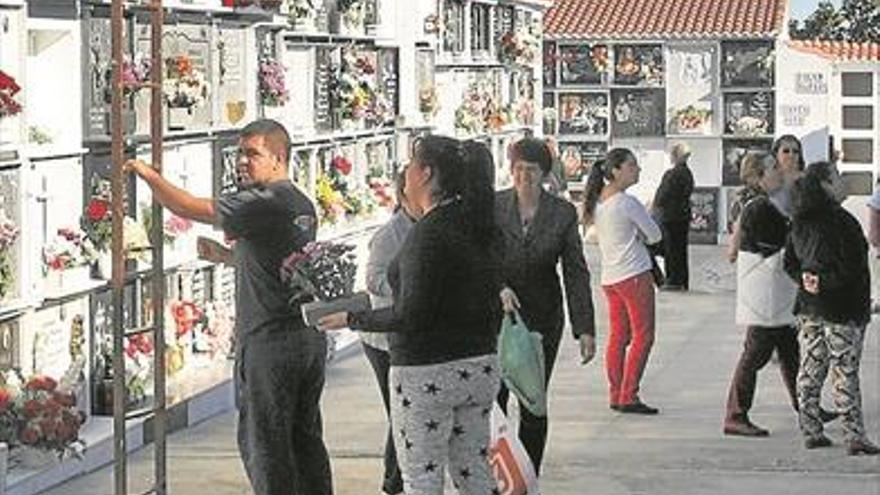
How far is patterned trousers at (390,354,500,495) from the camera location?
21.0 ft

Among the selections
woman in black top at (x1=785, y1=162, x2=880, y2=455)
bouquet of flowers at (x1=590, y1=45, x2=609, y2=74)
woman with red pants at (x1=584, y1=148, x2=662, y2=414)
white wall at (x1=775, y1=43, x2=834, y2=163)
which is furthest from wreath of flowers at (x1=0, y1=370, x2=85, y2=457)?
bouquet of flowers at (x1=590, y1=45, x2=609, y2=74)

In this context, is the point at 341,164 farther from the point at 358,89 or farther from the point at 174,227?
the point at 174,227

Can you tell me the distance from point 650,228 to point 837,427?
56.0 inches

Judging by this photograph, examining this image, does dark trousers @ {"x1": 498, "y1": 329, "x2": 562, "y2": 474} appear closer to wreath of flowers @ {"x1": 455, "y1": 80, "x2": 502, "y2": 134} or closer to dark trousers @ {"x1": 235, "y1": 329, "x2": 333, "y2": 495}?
dark trousers @ {"x1": 235, "y1": 329, "x2": 333, "y2": 495}

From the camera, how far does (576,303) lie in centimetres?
847

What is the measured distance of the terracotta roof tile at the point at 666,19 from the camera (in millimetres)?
25250

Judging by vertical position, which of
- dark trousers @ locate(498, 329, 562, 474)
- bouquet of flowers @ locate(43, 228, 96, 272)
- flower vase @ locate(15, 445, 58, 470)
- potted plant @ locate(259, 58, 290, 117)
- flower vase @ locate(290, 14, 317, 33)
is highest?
flower vase @ locate(290, 14, 317, 33)

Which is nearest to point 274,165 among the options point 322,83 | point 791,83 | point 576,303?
point 576,303

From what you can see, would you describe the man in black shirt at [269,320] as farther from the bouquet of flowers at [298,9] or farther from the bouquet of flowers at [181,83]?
the bouquet of flowers at [298,9]

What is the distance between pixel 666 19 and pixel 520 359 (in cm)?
1883

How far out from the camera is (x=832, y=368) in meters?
9.63

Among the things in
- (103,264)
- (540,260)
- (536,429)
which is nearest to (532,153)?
(540,260)

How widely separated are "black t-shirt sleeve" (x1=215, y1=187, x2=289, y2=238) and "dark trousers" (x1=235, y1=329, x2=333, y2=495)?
1.21 ft

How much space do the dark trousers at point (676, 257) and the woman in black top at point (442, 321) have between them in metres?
12.8
